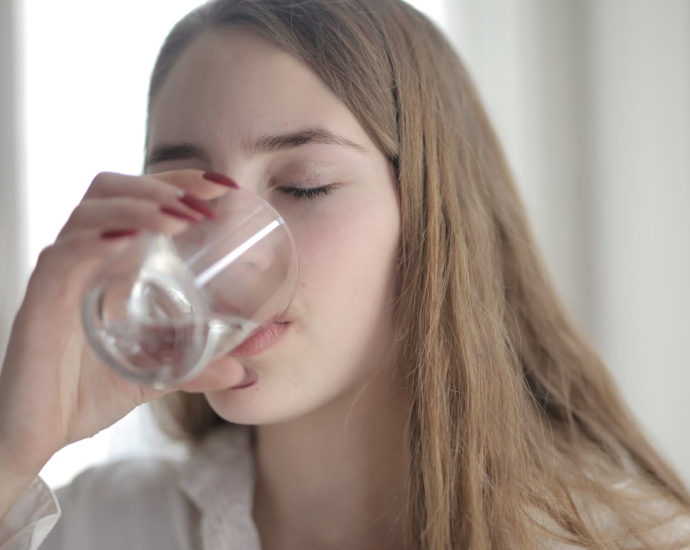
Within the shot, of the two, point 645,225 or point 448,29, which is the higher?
point 448,29

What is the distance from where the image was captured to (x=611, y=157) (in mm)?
1480

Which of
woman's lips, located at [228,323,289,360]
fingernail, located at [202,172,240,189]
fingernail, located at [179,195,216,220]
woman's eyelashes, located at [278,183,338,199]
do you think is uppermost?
fingernail, located at [202,172,240,189]

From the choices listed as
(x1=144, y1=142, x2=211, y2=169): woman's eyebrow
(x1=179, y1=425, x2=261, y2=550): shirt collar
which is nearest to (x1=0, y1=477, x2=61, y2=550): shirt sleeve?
(x1=179, y1=425, x2=261, y2=550): shirt collar

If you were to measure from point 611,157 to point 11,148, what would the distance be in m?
1.37

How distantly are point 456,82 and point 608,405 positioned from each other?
621 millimetres

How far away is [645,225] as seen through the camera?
1.46 metres

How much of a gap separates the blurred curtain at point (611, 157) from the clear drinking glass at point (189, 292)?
0.94m

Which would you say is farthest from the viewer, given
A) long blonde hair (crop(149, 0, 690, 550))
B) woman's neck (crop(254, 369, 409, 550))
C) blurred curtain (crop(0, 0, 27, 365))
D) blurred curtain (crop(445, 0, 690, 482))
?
blurred curtain (crop(0, 0, 27, 365))

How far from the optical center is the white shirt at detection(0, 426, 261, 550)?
1.09m

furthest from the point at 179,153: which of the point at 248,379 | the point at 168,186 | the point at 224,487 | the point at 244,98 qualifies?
the point at 224,487

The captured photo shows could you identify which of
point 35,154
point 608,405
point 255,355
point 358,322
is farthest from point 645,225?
point 35,154

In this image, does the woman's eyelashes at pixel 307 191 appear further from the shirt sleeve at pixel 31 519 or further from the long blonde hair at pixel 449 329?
the shirt sleeve at pixel 31 519

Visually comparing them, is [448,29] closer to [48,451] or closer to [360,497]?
[360,497]

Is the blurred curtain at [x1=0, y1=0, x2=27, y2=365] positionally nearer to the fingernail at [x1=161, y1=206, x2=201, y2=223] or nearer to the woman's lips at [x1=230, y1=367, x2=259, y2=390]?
the woman's lips at [x1=230, y1=367, x2=259, y2=390]
